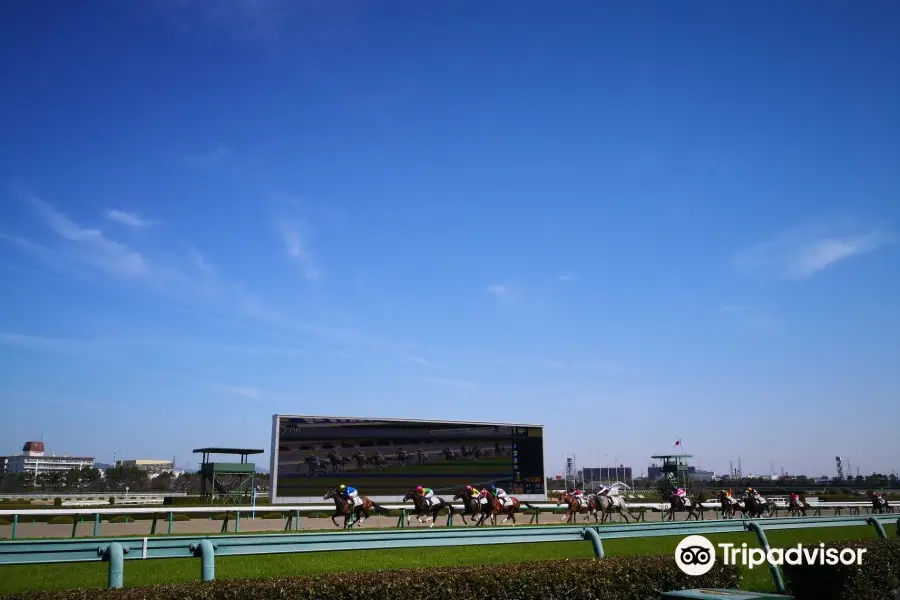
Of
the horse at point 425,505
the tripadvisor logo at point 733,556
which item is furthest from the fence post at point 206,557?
the horse at point 425,505

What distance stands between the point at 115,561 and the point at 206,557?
Answer: 2.01 feet

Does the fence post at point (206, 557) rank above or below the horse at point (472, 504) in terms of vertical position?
above

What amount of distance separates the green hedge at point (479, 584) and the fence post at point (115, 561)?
48 cm

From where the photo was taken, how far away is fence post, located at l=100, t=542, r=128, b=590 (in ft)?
16.7

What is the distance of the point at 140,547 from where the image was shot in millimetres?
5566

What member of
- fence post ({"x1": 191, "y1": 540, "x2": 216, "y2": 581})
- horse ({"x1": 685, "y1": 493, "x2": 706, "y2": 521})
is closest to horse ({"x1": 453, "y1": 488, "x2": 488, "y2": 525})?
horse ({"x1": 685, "y1": 493, "x2": 706, "y2": 521})

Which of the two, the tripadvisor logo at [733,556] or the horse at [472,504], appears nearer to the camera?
the tripadvisor logo at [733,556]

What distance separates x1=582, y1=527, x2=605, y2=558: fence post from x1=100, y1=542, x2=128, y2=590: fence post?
4.00m

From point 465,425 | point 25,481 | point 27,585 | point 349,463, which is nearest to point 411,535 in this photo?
point 27,585

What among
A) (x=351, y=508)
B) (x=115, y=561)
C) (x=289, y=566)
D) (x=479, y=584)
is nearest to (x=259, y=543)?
(x=115, y=561)

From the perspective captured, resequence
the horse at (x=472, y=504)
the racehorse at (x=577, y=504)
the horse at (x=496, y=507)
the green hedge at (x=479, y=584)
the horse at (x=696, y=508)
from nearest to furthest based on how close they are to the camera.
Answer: the green hedge at (x=479, y=584) < the horse at (x=472, y=504) < the horse at (x=496, y=507) < the racehorse at (x=577, y=504) < the horse at (x=696, y=508)

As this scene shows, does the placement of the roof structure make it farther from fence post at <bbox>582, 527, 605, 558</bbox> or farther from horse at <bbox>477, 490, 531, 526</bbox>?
fence post at <bbox>582, 527, 605, 558</bbox>

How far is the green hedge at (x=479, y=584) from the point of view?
462 cm

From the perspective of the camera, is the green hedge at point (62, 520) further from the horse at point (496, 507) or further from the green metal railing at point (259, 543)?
the green metal railing at point (259, 543)
